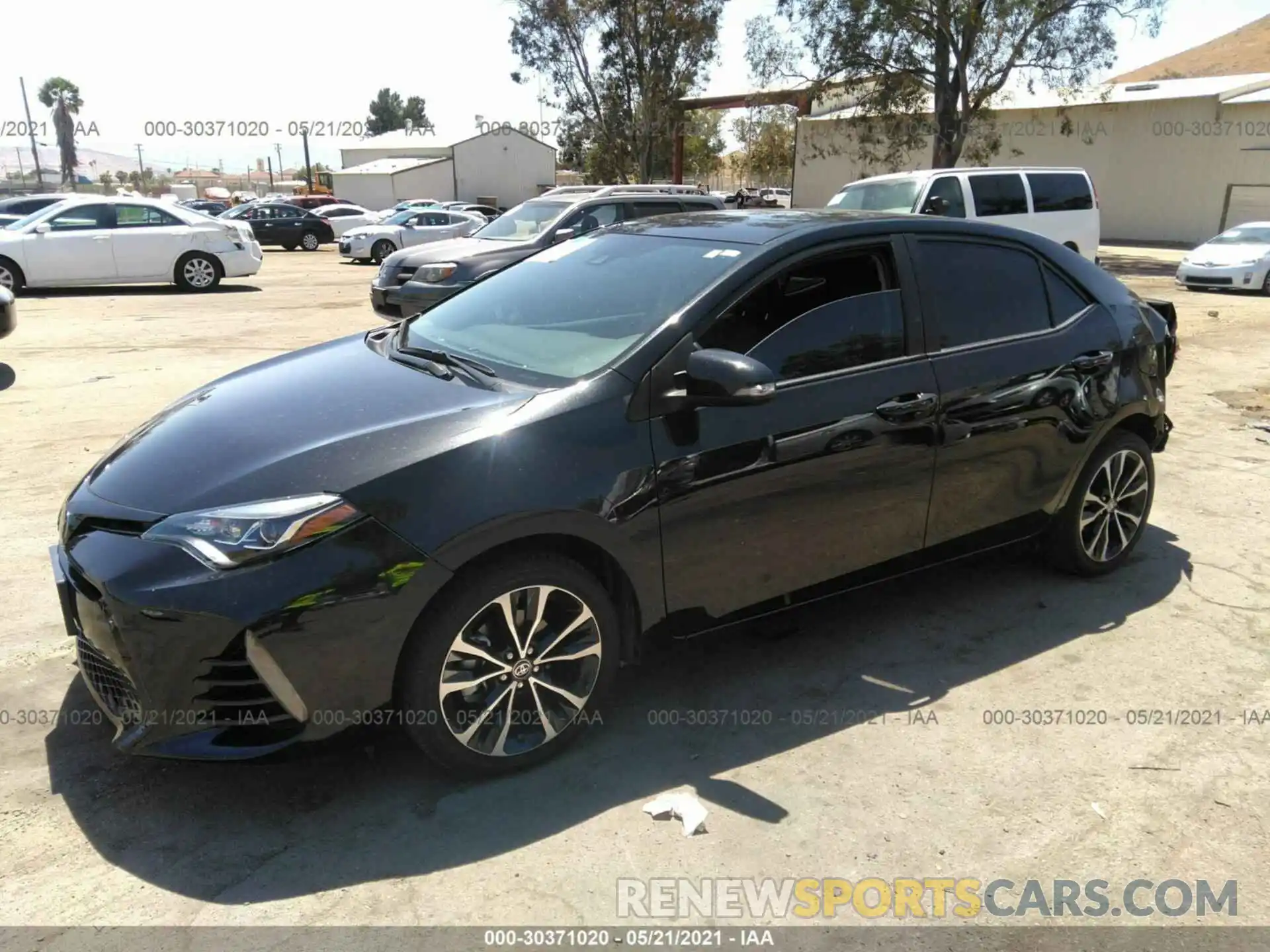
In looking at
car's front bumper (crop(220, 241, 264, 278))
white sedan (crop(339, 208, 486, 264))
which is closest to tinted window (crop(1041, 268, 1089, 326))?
car's front bumper (crop(220, 241, 264, 278))

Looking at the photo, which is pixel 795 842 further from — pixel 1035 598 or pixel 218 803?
pixel 1035 598

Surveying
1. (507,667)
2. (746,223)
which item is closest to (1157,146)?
(746,223)

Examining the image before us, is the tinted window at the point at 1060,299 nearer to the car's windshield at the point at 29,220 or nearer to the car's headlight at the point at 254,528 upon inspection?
the car's headlight at the point at 254,528

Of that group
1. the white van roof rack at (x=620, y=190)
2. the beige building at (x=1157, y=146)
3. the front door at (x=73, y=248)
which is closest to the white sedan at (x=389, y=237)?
the white van roof rack at (x=620, y=190)

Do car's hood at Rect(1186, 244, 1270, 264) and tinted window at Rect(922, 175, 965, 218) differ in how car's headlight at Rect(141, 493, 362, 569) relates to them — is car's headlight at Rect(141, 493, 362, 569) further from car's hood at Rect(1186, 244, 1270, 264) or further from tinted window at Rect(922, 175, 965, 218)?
car's hood at Rect(1186, 244, 1270, 264)

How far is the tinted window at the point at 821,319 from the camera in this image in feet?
11.2

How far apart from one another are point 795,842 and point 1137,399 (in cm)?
296

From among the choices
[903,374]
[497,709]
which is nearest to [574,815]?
[497,709]

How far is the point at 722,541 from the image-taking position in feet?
10.8

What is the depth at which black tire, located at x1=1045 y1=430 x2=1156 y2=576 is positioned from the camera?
4465 millimetres

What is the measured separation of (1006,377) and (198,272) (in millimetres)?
15627

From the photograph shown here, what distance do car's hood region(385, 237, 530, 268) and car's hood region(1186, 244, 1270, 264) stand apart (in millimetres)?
13135

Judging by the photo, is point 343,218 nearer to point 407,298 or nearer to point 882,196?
point 882,196

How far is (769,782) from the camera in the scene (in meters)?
3.08
